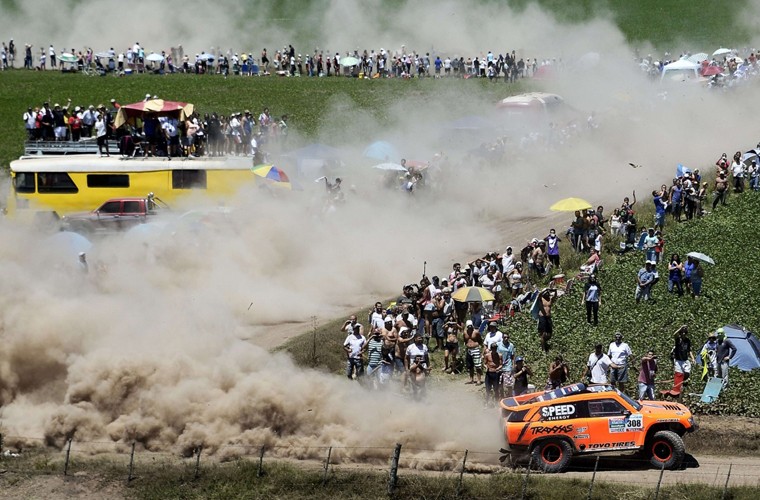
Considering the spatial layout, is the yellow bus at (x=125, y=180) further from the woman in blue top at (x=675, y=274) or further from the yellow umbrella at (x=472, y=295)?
the woman in blue top at (x=675, y=274)

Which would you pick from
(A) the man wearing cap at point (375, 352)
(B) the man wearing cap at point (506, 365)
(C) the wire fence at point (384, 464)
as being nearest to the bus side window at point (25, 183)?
(C) the wire fence at point (384, 464)

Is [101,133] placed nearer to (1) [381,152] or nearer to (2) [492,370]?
(1) [381,152]

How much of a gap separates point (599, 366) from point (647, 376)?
919 mm

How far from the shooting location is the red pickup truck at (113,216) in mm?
29688

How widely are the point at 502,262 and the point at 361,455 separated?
371 inches

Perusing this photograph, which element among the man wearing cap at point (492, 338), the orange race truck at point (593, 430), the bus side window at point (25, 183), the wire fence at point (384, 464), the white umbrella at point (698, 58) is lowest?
the wire fence at point (384, 464)

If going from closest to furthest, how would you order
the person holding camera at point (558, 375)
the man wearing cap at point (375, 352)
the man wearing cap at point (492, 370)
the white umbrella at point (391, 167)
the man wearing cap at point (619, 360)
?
the person holding camera at point (558, 375)
the man wearing cap at point (619, 360)
the man wearing cap at point (492, 370)
the man wearing cap at point (375, 352)
the white umbrella at point (391, 167)

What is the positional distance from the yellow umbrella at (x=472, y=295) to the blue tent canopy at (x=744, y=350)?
5.20 m

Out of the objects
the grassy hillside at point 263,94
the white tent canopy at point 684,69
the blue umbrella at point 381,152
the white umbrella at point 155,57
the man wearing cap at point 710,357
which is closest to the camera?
the man wearing cap at point 710,357

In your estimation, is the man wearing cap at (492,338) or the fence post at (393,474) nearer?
the fence post at (393,474)

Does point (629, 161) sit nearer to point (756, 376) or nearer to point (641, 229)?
point (641, 229)

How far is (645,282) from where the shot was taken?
84.2ft

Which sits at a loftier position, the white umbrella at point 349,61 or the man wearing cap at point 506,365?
the white umbrella at point 349,61

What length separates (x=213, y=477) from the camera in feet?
60.4
